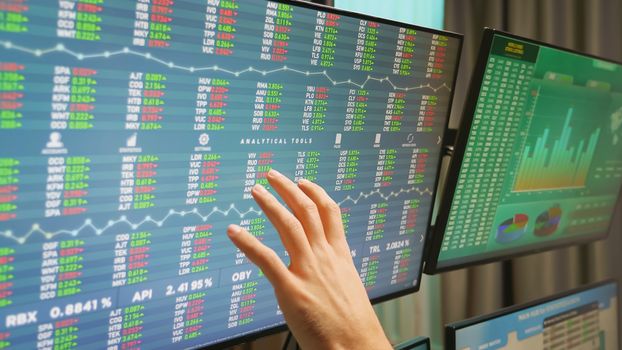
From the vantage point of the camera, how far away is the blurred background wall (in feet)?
7.38

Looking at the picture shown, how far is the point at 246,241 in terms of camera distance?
0.66m

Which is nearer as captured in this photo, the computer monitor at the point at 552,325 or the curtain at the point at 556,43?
the computer monitor at the point at 552,325

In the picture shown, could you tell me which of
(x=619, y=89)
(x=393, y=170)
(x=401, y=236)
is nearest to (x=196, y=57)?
(x=393, y=170)

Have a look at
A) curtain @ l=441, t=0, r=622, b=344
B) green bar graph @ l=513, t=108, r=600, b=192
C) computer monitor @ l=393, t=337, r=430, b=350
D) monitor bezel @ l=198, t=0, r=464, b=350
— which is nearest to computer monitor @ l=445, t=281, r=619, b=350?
computer monitor @ l=393, t=337, r=430, b=350

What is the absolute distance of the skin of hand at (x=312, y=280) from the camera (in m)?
0.66

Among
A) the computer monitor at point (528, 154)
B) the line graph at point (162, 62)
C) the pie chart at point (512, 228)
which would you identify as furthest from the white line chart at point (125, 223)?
the pie chart at point (512, 228)

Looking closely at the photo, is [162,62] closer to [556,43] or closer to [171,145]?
[171,145]

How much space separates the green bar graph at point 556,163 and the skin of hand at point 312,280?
83 centimetres

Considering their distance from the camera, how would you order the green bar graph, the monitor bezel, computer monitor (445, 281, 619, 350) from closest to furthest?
the monitor bezel → computer monitor (445, 281, 619, 350) → the green bar graph

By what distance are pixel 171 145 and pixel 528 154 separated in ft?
2.94

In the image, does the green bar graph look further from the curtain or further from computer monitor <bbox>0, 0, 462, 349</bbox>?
the curtain

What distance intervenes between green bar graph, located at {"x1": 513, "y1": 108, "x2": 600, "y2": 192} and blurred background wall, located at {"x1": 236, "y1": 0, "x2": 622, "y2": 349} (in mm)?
784

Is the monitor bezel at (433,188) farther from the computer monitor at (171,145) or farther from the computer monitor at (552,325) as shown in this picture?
the computer monitor at (552,325)

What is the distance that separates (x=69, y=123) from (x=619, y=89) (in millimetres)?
1373
